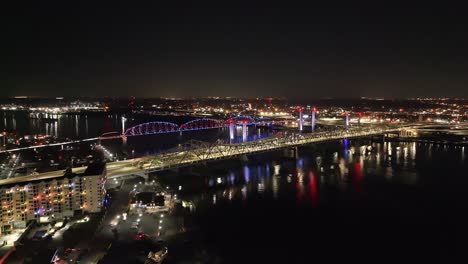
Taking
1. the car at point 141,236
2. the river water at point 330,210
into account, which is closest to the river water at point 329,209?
the river water at point 330,210

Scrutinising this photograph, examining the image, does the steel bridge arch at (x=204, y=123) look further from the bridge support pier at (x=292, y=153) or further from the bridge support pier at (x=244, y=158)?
the bridge support pier at (x=244, y=158)

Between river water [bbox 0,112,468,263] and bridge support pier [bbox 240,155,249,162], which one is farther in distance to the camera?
bridge support pier [bbox 240,155,249,162]

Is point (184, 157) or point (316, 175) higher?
point (184, 157)

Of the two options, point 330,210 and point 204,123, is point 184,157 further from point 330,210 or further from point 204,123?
point 204,123

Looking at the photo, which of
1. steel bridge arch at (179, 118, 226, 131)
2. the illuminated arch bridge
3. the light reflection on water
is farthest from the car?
steel bridge arch at (179, 118, 226, 131)

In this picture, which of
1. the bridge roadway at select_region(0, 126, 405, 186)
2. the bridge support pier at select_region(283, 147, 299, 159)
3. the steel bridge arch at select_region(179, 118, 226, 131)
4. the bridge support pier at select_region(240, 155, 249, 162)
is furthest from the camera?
the steel bridge arch at select_region(179, 118, 226, 131)

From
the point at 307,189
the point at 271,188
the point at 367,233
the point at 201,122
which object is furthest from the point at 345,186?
the point at 201,122

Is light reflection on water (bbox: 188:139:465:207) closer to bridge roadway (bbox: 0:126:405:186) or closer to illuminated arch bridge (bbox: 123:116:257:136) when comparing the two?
bridge roadway (bbox: 0:126:405:186)

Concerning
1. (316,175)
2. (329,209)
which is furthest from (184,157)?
(329,209)
